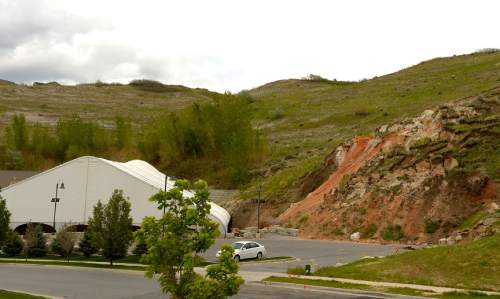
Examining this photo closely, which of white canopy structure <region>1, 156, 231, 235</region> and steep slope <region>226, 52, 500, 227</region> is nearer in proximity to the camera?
white canopy structure <region>1, 156, 231, 235</region>

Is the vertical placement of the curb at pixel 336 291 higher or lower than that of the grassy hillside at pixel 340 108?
lower

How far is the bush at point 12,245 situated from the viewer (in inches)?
1598

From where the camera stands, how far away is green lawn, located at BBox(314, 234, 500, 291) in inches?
949

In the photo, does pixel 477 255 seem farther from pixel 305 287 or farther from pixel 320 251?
pixel 320 251

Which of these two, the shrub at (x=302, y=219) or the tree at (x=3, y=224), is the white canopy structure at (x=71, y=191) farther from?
the tree at (x=3, y=224)

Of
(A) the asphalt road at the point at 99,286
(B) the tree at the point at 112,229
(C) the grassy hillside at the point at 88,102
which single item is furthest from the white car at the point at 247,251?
(C) the grassy hillside at the point at 88,102

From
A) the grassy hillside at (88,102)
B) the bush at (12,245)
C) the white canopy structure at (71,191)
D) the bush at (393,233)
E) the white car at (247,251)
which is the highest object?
the grassy hillside at (88,102)

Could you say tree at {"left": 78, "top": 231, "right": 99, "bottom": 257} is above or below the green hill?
below

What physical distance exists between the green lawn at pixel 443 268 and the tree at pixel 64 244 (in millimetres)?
18738

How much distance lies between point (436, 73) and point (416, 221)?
98393 millimetres

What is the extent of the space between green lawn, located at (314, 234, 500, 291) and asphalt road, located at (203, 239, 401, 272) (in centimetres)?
575

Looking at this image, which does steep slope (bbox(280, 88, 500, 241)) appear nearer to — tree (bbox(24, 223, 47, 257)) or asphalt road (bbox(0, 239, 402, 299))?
asphalt road (bbox(0, 239, 402, 299))

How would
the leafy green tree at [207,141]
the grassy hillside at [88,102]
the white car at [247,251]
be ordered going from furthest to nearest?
the grassy hillside at [88,102]
the leafy green tree at [207,141]
the white car at [247,251]

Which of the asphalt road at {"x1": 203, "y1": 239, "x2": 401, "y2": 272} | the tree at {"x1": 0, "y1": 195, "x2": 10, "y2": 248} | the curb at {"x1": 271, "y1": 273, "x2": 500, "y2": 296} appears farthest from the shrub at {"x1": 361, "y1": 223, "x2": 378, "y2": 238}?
the tree at {"x1": 0, "y1": 195, "x2": 10, "y2": 248}
